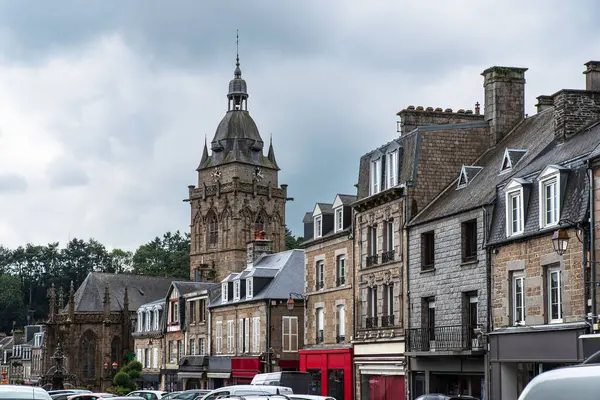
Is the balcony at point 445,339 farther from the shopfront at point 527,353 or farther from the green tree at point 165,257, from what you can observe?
the green tree at point 165,257

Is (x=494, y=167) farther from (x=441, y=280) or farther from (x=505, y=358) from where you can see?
(x=505, y=358)

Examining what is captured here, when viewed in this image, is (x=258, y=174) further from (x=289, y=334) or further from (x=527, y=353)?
(x=527, y=353)

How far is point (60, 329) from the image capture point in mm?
97062

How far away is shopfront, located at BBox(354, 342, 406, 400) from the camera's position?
38.2 meters

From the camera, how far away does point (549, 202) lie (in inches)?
1114

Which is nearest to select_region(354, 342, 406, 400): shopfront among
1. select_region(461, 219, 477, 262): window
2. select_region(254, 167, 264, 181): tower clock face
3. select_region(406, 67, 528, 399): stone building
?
select_region(406, 67, 528, 399): stone building

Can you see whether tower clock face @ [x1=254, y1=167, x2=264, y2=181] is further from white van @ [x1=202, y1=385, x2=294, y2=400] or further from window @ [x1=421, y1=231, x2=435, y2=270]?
white van @ [x1=202, y1=385, x2=294, y2=400]

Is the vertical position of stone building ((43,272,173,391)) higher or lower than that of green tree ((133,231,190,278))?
lower

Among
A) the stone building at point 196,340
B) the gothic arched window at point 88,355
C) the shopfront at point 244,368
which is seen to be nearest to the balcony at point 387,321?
the shopfront at point 244,368

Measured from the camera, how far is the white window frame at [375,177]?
1597 inches

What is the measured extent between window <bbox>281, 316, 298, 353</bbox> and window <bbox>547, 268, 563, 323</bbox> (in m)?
27.2

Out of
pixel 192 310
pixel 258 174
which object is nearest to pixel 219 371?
pixel 192 310

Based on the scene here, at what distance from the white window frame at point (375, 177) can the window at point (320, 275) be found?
7.02m

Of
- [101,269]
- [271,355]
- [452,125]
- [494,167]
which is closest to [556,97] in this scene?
[494,167]
